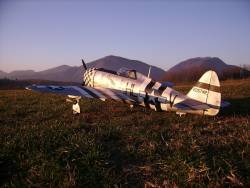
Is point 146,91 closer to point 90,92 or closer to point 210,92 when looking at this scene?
point 210,92

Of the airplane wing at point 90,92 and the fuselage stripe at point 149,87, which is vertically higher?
the fuselage stripe at point 149,87

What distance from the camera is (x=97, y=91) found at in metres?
15.3

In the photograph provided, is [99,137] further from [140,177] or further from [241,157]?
[241,157]

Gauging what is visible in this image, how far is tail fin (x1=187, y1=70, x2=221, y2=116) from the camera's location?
11.0 metres

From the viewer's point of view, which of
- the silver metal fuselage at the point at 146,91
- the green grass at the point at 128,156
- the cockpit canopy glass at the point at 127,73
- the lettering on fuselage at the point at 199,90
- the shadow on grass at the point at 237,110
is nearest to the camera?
the green grass at the point at 128,156

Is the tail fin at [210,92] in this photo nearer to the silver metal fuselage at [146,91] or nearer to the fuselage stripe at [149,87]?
the silver metal fuselage at [146,91]

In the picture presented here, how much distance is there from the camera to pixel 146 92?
13.0 metres

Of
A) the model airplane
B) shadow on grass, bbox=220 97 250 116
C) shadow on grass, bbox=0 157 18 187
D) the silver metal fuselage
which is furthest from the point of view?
A: the silver metal fuselage

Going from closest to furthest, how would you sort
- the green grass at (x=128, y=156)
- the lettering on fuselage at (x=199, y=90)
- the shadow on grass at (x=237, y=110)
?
1. the green grass at (x=128, y=156)
2. the lettering on fuselage at (x=199, y=90)
3. the shadow on grass at (x=237, y=110)

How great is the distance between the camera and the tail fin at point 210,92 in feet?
36.1

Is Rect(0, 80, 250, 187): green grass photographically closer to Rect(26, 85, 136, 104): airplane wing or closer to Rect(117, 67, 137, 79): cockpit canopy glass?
Rect(26, 85, 136, 104): airplane wing

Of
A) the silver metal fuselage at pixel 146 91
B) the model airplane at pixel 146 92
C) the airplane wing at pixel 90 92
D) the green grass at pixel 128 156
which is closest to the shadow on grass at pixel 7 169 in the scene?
the green grass at pixel 128 156

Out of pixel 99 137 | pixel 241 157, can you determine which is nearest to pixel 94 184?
pixel 99 137

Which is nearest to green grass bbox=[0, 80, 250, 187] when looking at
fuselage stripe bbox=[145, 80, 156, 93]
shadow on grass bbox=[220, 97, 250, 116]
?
shadow on grass bbox=[220, 97, 250, 116]
